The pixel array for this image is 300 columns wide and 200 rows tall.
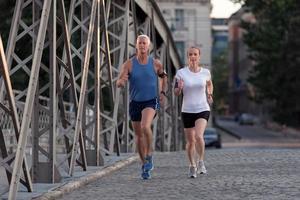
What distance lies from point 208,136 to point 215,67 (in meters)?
92.9

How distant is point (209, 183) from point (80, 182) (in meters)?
1.64

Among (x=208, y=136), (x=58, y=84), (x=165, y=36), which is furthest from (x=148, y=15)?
(x=208, y=136)

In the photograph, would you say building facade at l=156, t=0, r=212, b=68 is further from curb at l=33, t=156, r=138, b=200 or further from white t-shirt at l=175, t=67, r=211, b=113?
white t-shirt at l=175, t=67, r=211, b=113

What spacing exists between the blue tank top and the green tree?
159 feet

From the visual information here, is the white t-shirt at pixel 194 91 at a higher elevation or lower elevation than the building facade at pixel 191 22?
lower

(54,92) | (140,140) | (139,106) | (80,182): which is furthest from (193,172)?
(54,92)

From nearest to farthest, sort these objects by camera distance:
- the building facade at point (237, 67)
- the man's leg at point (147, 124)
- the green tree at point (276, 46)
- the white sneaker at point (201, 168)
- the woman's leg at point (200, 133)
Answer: the man's leg at point (147, 124) → the woman's leg at point (200, 133) → the white sneaker at point (201, 168) → the green tree at point (276, 46) → the building facade at point (237, 67)

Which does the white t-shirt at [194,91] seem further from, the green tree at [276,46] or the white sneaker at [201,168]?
the green tree at [276,46]

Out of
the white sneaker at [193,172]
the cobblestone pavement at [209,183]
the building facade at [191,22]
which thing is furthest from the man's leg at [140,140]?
the building facade at [191,22]

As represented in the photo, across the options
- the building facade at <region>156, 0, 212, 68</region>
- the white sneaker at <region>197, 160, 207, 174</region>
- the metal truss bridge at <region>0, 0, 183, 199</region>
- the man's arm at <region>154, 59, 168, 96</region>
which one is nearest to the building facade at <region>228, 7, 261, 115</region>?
the building facade at <region>156, 0, 212, 68</region>

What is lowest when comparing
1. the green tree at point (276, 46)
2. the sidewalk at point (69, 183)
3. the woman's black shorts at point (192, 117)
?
the sidewalk at point (69, 183)

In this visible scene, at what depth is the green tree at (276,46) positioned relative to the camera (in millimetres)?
59219

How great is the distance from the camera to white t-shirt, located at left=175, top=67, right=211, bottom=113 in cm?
1176

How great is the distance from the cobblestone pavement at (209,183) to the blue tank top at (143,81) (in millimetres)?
1153
